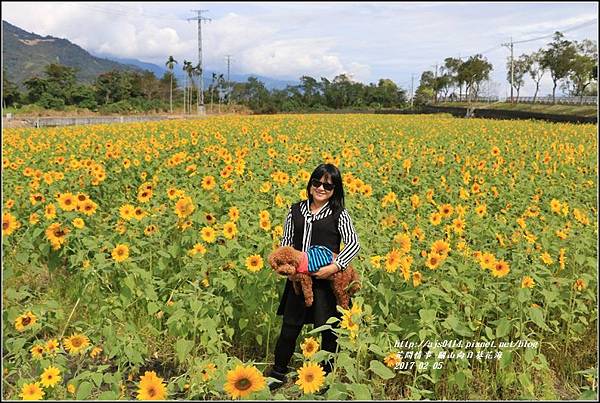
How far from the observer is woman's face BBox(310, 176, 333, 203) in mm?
2961

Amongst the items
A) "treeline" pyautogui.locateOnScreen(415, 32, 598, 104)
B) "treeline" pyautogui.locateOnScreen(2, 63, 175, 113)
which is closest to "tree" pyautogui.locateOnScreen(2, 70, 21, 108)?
"treeline" pyautogui.locateOnScreen(2, 63, 175, 113)

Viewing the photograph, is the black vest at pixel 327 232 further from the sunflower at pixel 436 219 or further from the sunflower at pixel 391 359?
the sunflower at pixel 436 219

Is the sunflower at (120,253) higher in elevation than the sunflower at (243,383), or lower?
higher

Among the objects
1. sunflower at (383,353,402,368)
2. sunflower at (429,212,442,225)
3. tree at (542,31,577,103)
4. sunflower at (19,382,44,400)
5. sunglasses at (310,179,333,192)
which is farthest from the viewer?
tree at (542,31,577,103)

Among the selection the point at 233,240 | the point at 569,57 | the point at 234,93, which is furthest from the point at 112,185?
the point at 234,93

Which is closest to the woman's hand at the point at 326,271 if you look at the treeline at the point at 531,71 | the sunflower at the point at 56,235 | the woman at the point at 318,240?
the woman at the point at 318,240

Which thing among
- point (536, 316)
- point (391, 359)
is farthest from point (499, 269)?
point (391, 359)

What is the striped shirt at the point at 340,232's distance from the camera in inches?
113

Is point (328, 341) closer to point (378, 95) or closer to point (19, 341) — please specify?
point (19, 341)

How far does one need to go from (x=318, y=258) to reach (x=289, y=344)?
0.59 meters

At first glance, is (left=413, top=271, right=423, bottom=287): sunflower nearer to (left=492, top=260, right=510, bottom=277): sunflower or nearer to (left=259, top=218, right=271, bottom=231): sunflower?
(left=492, top=260, right=510, bottom=277): sunflower

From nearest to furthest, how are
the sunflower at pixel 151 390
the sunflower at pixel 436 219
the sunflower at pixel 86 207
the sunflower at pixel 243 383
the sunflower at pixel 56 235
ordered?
1. the sunflower at pixel 243 383
2. the sunflower at pixel 151 390
3. the sunflower at pixel 56 235
4. the sunflower at pixel 436 219
5. the sunflower at pixel 86 207

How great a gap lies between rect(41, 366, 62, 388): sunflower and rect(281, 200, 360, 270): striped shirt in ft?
4.50

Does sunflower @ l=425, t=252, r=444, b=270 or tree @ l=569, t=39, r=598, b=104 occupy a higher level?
tree @ l=569, t=39, r=598, b=104
